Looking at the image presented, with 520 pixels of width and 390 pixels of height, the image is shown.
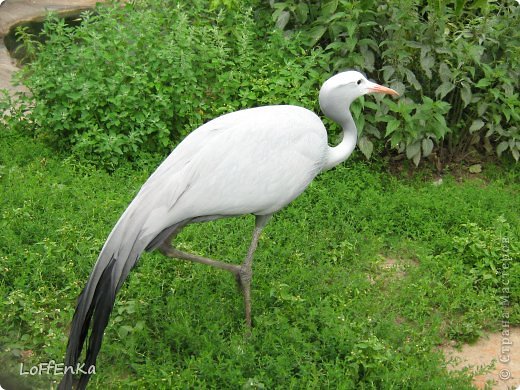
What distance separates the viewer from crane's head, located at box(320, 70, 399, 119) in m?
4.00

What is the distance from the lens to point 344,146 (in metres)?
4.09

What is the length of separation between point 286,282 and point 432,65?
218 centimetres

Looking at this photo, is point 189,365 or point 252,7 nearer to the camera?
point 189,365

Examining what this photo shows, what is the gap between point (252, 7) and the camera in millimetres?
6531

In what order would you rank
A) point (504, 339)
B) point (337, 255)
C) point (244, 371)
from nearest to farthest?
1. point (244, 371)
2. point (504, 339)
3. point (337, 255)

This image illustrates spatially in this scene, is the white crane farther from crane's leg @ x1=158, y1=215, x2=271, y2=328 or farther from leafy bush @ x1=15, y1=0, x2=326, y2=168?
leafy bush @ x1=15, y1=0, x2=326, y2=168

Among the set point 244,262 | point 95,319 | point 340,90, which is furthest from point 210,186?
point 340,90

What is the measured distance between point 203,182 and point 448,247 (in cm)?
211

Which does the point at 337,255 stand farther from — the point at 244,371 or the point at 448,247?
the point at 244,371

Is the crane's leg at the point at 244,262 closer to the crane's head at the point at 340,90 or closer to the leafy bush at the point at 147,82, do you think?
the crane's head at the point at 340,90

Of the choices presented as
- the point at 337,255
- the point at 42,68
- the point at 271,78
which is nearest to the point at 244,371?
the point at 337,255

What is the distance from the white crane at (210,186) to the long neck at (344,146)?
5 centimetres

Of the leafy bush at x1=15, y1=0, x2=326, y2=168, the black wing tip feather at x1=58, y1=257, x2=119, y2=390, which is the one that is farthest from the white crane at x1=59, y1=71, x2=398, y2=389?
the leafy bush at x1=15, y1=0, x2=326, y2=168

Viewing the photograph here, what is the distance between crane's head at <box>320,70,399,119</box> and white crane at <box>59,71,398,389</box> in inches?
0.5
